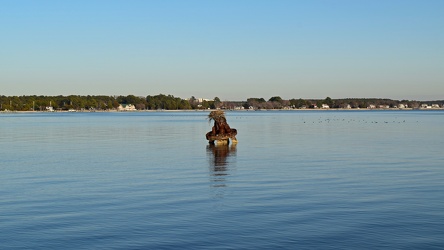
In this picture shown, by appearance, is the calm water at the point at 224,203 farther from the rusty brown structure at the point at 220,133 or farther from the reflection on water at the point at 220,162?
the rusty brown structure at the point at 220,133

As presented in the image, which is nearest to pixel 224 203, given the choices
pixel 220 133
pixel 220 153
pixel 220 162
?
pixel 220 162

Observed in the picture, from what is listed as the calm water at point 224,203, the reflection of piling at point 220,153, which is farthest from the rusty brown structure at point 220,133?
the calm water at point 224,203

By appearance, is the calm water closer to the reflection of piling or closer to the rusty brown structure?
the reflection of piling

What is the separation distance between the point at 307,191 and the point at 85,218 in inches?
399

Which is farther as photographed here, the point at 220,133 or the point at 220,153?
the point at 220,133

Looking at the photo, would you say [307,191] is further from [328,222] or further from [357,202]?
[328,222]

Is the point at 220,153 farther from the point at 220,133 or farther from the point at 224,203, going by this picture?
the point at 224,203

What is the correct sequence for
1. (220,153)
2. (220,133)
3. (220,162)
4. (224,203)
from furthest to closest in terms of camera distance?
(220,133) → (220,153) → (220,162) → (224,203)

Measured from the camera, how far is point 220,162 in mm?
40531

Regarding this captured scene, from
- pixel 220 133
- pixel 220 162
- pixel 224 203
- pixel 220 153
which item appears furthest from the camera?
pixel 220 133

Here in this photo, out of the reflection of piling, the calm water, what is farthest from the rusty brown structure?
the calm water

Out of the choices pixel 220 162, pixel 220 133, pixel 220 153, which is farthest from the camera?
pixel 220 133

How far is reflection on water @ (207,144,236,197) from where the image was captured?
100ft

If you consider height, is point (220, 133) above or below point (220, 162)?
above
